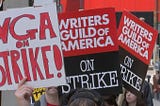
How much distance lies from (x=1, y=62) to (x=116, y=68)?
1409 millimetres

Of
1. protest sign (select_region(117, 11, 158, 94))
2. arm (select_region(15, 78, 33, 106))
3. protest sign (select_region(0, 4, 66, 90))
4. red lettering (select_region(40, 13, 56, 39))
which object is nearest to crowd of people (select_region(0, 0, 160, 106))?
arm (select_region(15, 78, 33, 106))

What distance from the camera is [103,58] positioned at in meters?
5.25

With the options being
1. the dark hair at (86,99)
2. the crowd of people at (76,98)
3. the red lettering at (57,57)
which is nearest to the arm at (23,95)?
the crowd of people at (76,98)

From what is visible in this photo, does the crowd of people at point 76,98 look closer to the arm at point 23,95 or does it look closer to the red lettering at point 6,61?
the arm at point 23,95

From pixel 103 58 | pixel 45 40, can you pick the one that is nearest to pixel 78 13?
pixel 103 58

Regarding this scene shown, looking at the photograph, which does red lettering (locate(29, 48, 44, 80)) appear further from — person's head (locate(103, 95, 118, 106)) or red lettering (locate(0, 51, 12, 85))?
person's head (locate(103, 95, 118, 106))

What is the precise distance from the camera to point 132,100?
20.0ft

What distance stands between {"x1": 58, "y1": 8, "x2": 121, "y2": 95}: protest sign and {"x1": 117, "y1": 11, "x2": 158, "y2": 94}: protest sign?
0.83 m

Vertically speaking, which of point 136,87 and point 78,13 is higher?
point 78,13

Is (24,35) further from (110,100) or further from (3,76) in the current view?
(110,100)

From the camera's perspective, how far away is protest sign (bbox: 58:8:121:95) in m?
5.12

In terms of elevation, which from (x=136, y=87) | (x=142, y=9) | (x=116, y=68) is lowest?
(x=142, y=9)

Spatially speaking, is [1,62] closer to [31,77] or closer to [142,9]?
[31,77]

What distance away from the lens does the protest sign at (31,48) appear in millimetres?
4004
